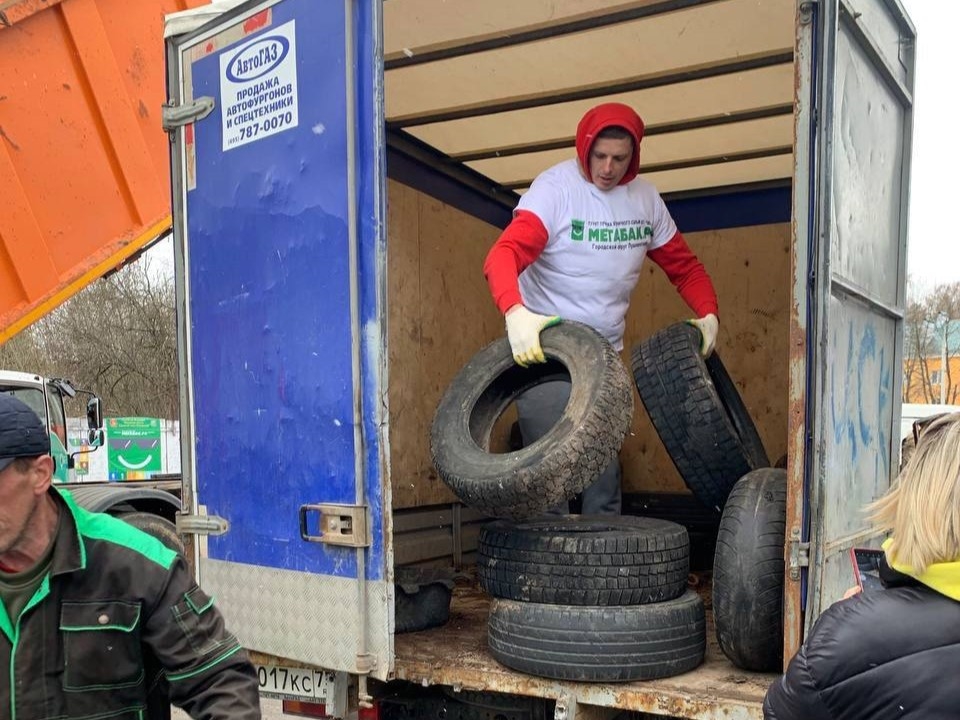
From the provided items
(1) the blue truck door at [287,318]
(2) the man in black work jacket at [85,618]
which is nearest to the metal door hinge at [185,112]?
(1) the blue truck door at [287,318]

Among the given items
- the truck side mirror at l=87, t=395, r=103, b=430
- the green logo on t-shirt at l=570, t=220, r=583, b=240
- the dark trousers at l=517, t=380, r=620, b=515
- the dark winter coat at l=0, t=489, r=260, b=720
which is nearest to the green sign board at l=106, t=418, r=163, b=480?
the truck side mirror at l=87, t=395, r=103, b=430

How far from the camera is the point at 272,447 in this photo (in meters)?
3.38

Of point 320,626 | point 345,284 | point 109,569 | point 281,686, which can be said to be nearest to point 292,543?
point 320,626

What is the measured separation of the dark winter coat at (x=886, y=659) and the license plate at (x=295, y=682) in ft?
7.09

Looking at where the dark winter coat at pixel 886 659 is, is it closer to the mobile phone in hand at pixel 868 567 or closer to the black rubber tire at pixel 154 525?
the mobile phone in hand at pixel 868 567

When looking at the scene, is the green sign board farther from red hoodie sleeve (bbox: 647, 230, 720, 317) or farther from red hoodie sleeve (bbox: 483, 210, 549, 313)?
red hoodie sleeve (bbox: 483, 210, 549, 313)

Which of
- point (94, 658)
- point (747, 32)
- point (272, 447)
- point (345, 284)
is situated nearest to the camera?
point (94, 658)

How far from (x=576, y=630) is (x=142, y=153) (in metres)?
4.16

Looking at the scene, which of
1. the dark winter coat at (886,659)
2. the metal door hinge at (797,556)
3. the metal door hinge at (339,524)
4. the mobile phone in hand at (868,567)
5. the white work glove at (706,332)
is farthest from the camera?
the white work glove at (706,332)

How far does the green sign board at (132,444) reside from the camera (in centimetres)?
1767

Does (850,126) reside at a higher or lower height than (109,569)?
higher

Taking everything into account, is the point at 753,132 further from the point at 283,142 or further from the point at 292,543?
the point at 292,543

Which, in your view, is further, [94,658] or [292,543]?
[292,543]

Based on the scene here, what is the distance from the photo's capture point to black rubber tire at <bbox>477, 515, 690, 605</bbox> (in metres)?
3.14
